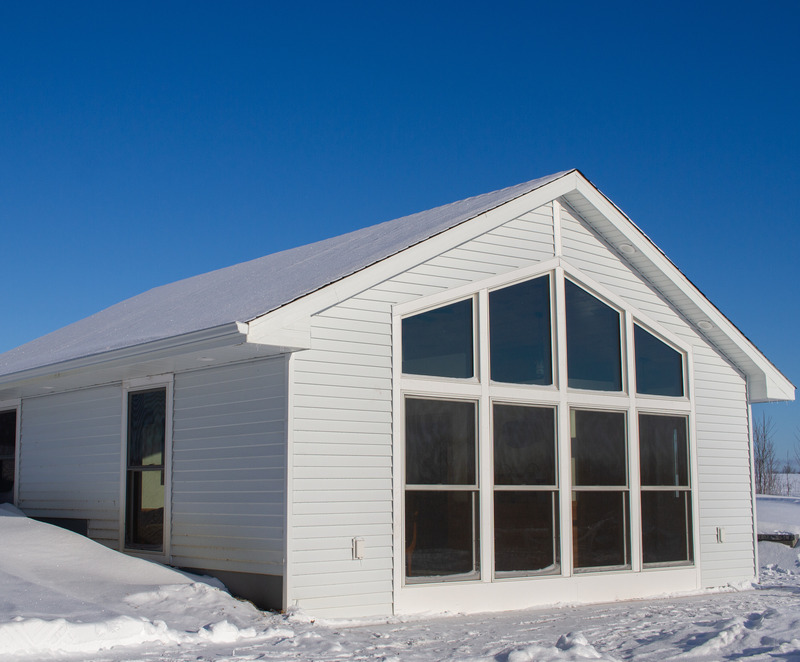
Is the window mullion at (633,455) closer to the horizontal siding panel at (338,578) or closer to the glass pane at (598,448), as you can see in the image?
the glass pane at (598,448)

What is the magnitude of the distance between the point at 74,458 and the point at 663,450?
780 centimetres

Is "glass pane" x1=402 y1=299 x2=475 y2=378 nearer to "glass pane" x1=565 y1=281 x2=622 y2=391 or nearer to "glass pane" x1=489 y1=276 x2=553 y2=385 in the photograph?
"glass pane" x1=489 y1=276 x2=553 y2=385

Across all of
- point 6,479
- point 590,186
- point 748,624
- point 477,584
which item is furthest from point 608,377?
point 6,479

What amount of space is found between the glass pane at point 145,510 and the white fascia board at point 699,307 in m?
6.25

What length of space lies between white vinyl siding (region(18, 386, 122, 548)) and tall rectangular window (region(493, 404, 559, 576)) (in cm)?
465

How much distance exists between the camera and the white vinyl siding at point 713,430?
1223 centimetres

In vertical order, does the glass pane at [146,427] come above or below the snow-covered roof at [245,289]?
below

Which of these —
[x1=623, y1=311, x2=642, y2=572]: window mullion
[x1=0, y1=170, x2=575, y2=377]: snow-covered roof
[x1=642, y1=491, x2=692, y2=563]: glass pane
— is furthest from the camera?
[x1=642, y1=491, x2=692, y2=563]: glass pane

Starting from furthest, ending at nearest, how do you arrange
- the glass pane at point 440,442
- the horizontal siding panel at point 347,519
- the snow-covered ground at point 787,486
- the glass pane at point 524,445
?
the snow-covered ground at point 787,486
the glass pane at point 524,445
the glass pane at point 440,442
the horizontal siding panel at point 347,519

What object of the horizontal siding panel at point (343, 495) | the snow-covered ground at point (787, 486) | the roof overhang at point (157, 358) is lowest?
the snow-covered ground at point (787, 486)

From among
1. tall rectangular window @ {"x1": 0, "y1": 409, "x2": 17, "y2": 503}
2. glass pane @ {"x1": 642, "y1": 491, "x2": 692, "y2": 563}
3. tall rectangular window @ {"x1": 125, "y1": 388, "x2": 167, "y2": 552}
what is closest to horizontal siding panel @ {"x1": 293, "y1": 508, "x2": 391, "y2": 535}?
tall rectangular window @ {"x1": 125, "y1": 388, "x2": 167, "y2": 552}

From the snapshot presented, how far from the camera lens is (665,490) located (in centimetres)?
1226

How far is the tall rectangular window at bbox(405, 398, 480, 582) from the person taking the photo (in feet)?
32.1

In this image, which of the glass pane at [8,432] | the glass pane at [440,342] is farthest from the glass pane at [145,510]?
the glass pane at [8,432]
